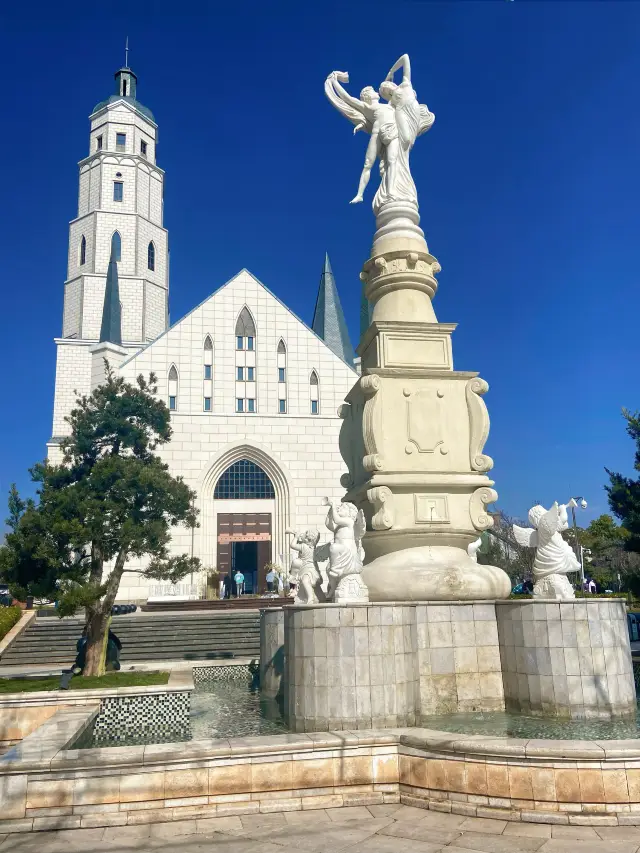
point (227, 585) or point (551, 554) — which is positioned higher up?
point (227, 585)

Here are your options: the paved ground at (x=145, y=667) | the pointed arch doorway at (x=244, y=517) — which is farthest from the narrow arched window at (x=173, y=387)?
the paved ground at (x=145, y=667)

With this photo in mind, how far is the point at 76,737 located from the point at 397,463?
5.42 meters

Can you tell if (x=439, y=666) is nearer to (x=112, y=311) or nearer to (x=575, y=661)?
(x=575, y=661)

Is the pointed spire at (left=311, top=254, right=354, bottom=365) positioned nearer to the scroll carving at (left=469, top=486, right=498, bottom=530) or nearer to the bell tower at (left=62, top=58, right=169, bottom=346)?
the bell tower at (left=62, top=58, right=169, bottom=346)

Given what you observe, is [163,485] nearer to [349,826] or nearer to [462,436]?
[462,436]

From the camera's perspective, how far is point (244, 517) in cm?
3778

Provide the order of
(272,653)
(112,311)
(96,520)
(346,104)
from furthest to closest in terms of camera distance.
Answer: (112,311) → (96,520) → (346,104) → (272,653)

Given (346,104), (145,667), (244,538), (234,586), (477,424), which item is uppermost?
(346,104)

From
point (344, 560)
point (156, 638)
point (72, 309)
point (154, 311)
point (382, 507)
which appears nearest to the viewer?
point (344, 560)

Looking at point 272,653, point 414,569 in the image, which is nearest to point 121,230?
point 272,653

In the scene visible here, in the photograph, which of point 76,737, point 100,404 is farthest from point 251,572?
point 76,737

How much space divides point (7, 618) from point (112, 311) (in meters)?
25.0

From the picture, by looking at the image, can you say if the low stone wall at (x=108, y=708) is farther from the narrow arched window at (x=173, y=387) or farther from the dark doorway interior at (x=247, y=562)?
the dark doorway interior at (x=247, y=562)

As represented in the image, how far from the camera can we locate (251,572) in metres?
39.3
